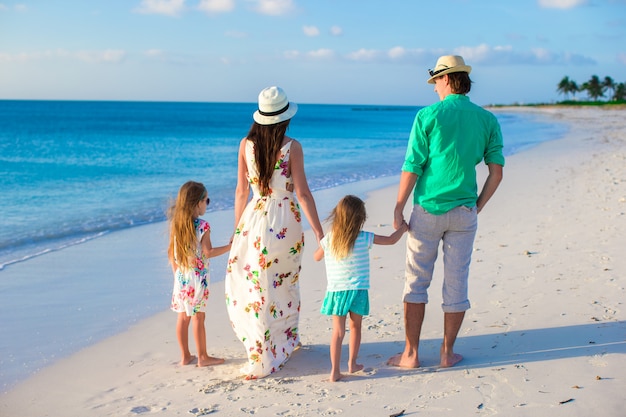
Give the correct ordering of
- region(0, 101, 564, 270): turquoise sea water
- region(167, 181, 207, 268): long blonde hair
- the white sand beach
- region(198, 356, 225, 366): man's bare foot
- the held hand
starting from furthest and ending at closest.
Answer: region(0, 101, 564, 270): turquoise sea water < region(198, 356, 225, 366): man's bare foot < region(167, 181, 207, 268): long blonde hair < the held hand < the white sand beach

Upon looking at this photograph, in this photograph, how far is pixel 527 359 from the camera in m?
3.97

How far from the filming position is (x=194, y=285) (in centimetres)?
411

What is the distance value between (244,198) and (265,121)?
55cm

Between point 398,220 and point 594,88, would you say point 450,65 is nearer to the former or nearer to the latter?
point 398,220

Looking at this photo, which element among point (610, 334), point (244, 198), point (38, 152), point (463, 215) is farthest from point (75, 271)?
point (38, 152)

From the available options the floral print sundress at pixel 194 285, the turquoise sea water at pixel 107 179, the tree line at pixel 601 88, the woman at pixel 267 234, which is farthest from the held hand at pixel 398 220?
the tree line at pixel 601 88

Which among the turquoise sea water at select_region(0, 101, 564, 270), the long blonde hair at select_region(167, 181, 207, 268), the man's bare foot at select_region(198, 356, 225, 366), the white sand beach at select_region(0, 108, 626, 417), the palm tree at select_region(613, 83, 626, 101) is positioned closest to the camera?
the white sand beach at select_region(0, 108, 626, 417)

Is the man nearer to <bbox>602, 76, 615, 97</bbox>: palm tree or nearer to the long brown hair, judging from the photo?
the long brown hair

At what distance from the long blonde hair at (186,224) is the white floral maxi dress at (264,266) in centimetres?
28

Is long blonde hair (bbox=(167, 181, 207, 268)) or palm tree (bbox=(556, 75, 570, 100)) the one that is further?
palm tree (bbox=(556, 75, 570, 100))

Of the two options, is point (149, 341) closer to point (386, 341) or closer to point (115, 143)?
point (386, 341)

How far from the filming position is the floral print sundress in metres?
4.08

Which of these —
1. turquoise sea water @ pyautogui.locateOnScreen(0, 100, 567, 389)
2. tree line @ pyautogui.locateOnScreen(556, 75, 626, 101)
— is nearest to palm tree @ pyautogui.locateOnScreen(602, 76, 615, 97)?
tree line @ pyautogui.locateOnScreen(556, 75, 626, 101)

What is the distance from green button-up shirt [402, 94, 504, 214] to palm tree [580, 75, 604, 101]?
103 m
